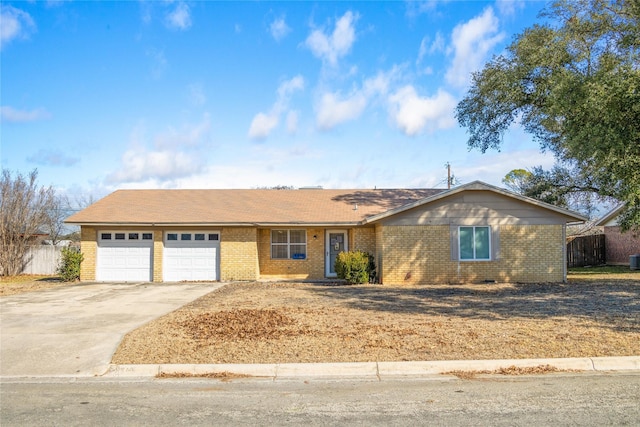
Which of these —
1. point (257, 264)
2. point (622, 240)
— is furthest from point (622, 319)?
point (622, 240)

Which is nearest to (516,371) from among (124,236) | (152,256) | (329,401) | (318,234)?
(329,401)

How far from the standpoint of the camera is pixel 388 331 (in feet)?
30.7

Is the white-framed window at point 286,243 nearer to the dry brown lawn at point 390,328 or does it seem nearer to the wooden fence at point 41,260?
the dry brown lawn at point 390,328

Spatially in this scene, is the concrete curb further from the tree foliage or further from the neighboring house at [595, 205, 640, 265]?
A: the neighboring house at [595, 205, 640, 265]

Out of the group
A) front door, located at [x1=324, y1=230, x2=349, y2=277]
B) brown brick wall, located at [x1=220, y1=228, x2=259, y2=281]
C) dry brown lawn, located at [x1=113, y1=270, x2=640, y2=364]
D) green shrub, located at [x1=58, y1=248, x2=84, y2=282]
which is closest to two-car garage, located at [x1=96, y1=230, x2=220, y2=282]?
brown brick wall, located at [x1=220, y1=228, x2=259, y2=281]

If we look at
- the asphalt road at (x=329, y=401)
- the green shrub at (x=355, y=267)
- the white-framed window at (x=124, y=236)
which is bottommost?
the asphalt road at (x=329, y=401)

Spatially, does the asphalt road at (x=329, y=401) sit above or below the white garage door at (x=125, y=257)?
below

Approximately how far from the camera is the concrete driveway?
7922 millimetres

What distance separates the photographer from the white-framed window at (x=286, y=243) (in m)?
21.8

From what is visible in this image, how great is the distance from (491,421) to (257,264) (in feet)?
54.3

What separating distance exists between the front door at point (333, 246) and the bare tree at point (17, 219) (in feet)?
53.0

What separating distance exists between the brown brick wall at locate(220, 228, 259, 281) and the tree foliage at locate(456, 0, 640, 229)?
12.1 meters

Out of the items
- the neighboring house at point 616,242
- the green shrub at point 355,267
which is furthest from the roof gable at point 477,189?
the neighboring house at point 616,242

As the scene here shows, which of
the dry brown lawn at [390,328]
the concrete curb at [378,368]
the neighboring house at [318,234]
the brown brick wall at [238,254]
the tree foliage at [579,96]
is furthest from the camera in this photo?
the brown brick wall at [238,254]
